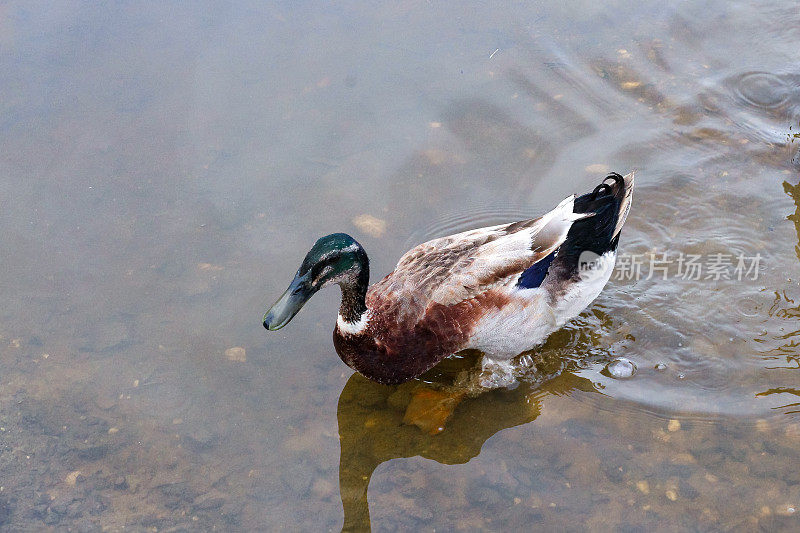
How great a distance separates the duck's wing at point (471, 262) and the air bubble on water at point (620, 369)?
0.88 metres

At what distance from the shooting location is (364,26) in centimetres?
697

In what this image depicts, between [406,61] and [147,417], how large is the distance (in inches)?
149

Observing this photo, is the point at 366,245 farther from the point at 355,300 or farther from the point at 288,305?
the point at 288,305

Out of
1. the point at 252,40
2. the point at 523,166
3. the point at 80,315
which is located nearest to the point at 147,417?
the point at 80,315

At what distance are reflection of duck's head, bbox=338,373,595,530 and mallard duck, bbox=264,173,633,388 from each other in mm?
186

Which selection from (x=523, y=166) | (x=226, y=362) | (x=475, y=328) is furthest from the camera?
(x=523, y=166)

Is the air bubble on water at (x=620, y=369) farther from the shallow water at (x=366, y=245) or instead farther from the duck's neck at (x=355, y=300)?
the duck's neck at (x=355, y=300)

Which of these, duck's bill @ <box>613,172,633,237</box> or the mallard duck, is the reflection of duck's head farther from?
duck's bill @ <box>613,172,633,237</box>

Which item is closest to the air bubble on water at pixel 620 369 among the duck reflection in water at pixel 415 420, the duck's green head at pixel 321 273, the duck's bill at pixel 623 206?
the duck reflection in water at pixel 415 420

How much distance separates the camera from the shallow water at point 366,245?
4.21 m

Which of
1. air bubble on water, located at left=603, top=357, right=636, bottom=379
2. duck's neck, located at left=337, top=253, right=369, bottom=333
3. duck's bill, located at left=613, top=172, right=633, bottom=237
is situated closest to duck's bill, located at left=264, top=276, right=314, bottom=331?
duck's neck, located at left=337, top=253, right=369, bottom=333

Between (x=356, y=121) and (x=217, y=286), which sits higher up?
(x=356, y=121)

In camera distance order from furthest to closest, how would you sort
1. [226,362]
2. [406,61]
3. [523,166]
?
1. [406,61]
2. [523,166]
3. [226,362]

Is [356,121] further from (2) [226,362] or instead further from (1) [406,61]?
(2) [226,362]
